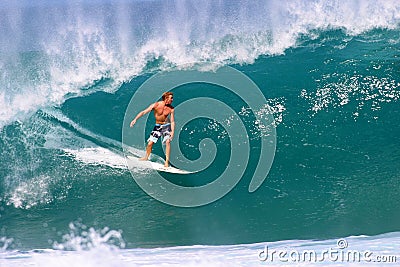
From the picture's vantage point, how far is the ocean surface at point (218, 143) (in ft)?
22.6

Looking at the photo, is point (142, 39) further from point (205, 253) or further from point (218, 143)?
point (205, 253)

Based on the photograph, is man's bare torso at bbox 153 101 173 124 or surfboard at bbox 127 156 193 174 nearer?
man's bare torso at bbox 153 101 173 124

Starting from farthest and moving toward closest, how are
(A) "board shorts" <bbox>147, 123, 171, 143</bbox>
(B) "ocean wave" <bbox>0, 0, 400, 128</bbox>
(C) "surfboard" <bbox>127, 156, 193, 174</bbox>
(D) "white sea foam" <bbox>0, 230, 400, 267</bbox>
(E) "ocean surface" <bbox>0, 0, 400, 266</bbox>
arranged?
1. (B) "ocean wave" <bbox>0, 0, 400, 128</bbox>
2. (C) "surfboard" <bbox>127, 156, 193, 174</bbox>
3. (A) "board shorts" <bbox>147, 123, 171, 143</bbox>
4. (E) "ocean surface" <bbox>0, 0, 400, 266</bbox>
5. (D) "white sea foam" <bbox>0, 230, 400, 267</bbox>

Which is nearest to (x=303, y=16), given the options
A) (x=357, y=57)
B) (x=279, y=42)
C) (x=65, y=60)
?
(x=279, y=42)

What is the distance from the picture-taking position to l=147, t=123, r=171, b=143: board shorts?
7.52m

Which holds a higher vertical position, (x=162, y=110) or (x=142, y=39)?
(x=142, y=39)

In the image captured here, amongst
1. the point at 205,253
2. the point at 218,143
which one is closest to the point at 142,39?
the point at 218,143

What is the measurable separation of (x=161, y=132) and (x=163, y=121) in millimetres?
189

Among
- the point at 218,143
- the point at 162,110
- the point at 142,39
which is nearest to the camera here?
the point at 162,110

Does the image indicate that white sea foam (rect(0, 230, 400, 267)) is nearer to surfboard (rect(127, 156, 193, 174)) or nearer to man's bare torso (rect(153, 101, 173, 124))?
surfboard (rect(127, 156, 193, 174))

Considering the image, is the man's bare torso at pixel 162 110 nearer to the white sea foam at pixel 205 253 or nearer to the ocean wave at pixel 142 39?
the white sea foam at pixel 205 253

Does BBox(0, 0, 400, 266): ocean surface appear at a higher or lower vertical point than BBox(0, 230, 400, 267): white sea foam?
higher

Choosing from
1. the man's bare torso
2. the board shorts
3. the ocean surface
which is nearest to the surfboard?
the ocean surface

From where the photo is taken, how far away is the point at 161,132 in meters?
7.55
